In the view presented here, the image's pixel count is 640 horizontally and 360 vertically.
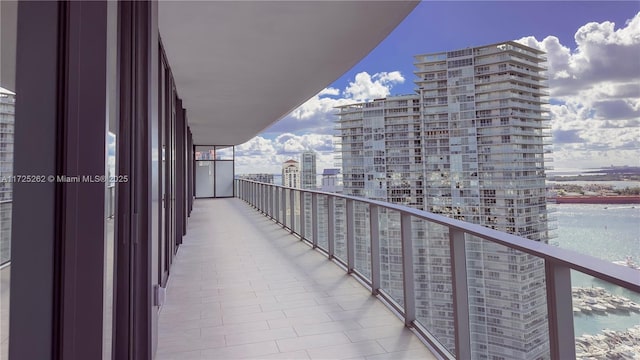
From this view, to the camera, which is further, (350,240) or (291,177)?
(291,177)

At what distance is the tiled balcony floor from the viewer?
2424 mm

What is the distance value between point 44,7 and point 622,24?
742 centimetres

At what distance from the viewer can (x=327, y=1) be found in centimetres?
314

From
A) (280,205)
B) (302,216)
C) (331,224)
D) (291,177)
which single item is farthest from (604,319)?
(280,205)

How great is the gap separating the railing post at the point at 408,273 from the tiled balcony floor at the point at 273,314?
13 centimetres

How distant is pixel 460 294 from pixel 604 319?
39.4 inches

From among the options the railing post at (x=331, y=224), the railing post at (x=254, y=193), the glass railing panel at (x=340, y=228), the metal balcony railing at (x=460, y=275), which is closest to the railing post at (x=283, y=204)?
the railing post at (x=331, y=224)

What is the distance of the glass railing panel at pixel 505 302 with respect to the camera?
1.48 meters

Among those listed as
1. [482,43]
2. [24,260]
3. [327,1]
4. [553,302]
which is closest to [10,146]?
[24,260]

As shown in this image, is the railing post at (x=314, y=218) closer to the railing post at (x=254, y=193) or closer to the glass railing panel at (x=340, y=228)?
the glass railing panel at (x=340, y=228)

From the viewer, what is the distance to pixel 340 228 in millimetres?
4676

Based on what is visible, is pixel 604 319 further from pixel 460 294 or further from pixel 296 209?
pixel 296 209

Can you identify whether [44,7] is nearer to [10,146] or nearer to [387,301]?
[10,146]

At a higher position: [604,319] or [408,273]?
[604,319]
